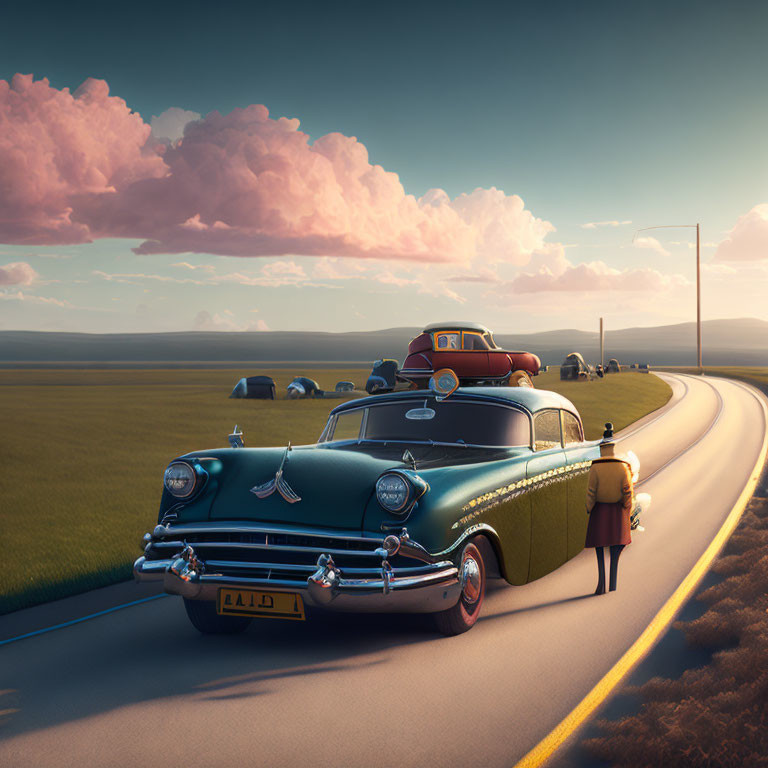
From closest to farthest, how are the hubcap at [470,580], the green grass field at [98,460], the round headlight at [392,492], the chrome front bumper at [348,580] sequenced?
the chrome front bumper at [348,580]
the round headlight at [392,492]
the hubcap at [470,580]
the green grass field at [98,460]

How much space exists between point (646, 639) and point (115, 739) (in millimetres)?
3664

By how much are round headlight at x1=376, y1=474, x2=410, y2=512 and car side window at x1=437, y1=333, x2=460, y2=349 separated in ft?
41.2

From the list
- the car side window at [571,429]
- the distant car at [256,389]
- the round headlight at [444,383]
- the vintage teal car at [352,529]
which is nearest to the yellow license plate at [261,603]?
the vintage teal car at [352,529]

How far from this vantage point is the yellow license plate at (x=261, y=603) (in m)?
5.06

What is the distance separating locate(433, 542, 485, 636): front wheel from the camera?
5621 mm

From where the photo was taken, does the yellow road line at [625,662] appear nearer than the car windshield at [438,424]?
Yes

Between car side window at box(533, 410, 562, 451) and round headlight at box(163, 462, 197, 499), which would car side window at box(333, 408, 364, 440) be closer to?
car side window at box(533, 410, 562, 451)

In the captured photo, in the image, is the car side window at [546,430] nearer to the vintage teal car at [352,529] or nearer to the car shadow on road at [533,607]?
the vintage teal car at [352,529]

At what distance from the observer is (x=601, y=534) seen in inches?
271

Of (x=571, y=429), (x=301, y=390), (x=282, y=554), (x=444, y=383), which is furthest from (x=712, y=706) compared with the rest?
(x=301, y=390)

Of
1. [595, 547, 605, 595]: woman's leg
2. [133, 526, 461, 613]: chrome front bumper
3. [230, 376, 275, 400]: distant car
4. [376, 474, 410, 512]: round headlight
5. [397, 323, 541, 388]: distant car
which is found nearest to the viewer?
[133, 526, 461, 613]: chrome front bumper

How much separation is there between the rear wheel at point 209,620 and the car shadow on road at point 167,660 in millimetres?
64

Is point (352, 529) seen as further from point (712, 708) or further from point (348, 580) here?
point (712, 708)

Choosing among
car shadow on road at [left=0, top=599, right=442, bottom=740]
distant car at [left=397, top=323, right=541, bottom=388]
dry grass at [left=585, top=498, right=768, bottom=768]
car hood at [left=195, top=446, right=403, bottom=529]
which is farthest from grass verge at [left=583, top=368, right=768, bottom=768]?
distant car at [left=397, top=323, right=541, bottom=388]
